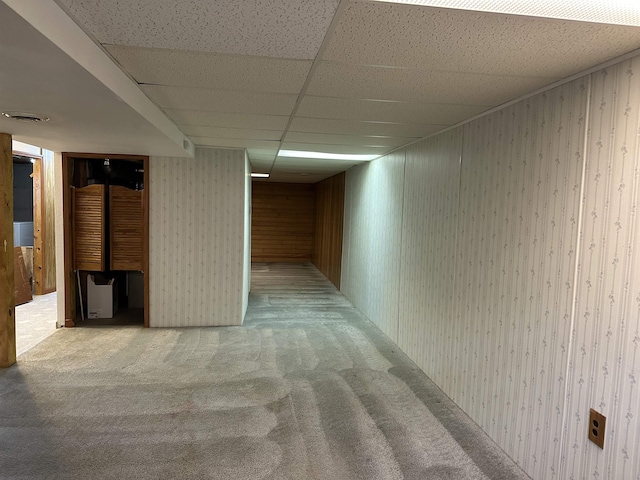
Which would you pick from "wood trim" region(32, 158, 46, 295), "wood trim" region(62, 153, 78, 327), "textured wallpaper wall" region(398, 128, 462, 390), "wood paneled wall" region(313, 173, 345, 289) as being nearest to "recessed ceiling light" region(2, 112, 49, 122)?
"wood trim" region(62, 153, 78, 327)

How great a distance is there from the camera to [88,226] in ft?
15.4

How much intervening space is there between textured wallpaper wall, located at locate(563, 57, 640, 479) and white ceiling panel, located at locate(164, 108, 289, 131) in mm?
1973

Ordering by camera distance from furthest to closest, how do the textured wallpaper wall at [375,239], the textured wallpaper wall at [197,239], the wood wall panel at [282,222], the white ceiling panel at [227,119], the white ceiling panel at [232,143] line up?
the wood wall panel at [282,222]
the textured wallpaper wall at [197,239]
the textured wallpaper wall at [375,239]
the white ceiling panel at [232,143]
the white ceiling panel at [227,119]

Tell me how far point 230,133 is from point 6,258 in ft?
7.16

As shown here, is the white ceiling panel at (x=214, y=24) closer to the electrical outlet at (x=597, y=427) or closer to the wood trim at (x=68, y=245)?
the electrical outlet at (x=597, y=427)

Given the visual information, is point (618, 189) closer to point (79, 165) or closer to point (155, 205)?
point (155, 205)

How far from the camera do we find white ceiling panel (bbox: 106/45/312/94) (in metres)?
1.76

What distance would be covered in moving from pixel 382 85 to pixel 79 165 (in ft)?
14.1

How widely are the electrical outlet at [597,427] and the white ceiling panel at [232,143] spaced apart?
11.2 ft

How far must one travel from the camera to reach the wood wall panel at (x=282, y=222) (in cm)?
1070

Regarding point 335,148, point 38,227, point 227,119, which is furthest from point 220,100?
point 38,227

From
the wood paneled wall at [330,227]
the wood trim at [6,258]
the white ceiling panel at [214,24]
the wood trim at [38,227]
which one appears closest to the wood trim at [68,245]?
the wood trim at [6,258]

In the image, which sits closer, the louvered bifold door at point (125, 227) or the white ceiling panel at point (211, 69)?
the white ceiling panel at point (211, 69)

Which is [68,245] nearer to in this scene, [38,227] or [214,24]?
[38,227]
